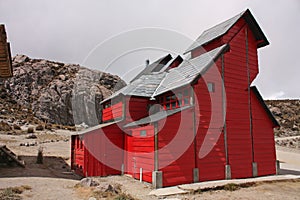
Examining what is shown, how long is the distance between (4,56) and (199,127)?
1214 cm

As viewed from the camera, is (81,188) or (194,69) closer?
(81,188)

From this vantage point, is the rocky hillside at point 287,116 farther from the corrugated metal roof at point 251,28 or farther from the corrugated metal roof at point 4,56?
the corrugated metal roof at point 4,56

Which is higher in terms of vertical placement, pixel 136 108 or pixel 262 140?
pixel 136 108

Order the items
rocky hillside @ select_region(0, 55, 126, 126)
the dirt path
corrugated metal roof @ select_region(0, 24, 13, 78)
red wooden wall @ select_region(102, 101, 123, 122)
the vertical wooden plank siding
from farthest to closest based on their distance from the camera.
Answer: rocky hillside @ select_region(0, 55, 126, 126)
red wooden wall @ select_region(102, 101, 123, 122)
the vertical wooden plank siding
corrugated metal roof @ select_region(0, 24, 13, 78)
the dirt path

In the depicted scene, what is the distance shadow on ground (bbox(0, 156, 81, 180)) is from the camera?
16.2 meters

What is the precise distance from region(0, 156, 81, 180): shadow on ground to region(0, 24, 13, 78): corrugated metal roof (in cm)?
663

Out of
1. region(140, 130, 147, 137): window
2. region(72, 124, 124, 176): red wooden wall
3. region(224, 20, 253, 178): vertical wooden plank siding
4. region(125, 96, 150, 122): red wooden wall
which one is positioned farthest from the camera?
region(125, 96, 150, 122): red wooden wall

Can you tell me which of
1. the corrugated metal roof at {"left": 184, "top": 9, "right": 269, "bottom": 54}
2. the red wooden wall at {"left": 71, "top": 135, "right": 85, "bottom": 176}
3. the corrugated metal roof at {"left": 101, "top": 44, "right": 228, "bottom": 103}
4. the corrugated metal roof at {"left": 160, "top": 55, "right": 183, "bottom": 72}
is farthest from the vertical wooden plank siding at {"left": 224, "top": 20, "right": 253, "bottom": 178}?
the red wooden wall at {"left": 71, "top": 135, "right": 85, "bottom": 176}

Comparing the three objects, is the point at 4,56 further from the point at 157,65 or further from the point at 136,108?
the point at 157,65

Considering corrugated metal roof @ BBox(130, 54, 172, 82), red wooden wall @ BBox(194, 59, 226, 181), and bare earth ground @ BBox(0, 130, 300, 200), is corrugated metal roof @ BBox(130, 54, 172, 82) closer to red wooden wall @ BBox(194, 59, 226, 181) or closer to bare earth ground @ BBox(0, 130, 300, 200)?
red wooden wall @ BBox(194, 59, 226, 181)

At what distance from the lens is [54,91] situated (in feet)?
242

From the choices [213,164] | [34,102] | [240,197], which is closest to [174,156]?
[213,164]

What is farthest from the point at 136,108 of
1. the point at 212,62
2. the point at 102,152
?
the point at 212,62

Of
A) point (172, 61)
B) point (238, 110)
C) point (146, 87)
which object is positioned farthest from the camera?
point (172, 61)
